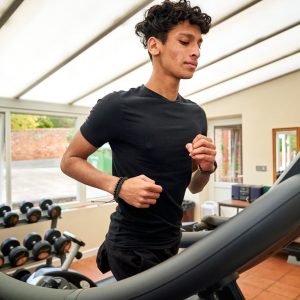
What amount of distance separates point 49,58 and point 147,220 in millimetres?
2050

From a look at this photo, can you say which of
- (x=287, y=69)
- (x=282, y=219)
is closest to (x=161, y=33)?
(x=282, y=219)

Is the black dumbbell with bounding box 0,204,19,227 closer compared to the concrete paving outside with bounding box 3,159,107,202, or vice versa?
the black dumbbell with bounding box 0,204,19,227

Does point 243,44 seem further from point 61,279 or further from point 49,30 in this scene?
point 61,279

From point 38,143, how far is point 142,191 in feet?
11.2

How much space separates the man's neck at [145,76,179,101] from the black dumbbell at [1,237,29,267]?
2.46 metres

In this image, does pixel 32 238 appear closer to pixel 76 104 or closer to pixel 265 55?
pixel 76 104

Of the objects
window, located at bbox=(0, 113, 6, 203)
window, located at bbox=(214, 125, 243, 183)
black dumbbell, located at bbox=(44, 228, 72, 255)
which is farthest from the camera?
window, located at bbox=(214, 125, 243, 183)

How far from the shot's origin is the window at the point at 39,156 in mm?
3627

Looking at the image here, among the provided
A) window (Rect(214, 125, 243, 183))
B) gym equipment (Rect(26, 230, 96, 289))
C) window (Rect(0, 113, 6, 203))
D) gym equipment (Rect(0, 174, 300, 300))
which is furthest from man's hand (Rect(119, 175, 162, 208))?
window (Rect(214, 125, 243, 183))

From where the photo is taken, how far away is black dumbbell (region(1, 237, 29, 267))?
2.77 meters

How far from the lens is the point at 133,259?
819mm

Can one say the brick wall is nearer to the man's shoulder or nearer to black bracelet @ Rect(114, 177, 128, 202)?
the man's shoulder

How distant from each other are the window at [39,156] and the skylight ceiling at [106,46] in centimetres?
41

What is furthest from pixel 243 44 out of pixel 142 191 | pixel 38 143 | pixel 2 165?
pixel 2 165
